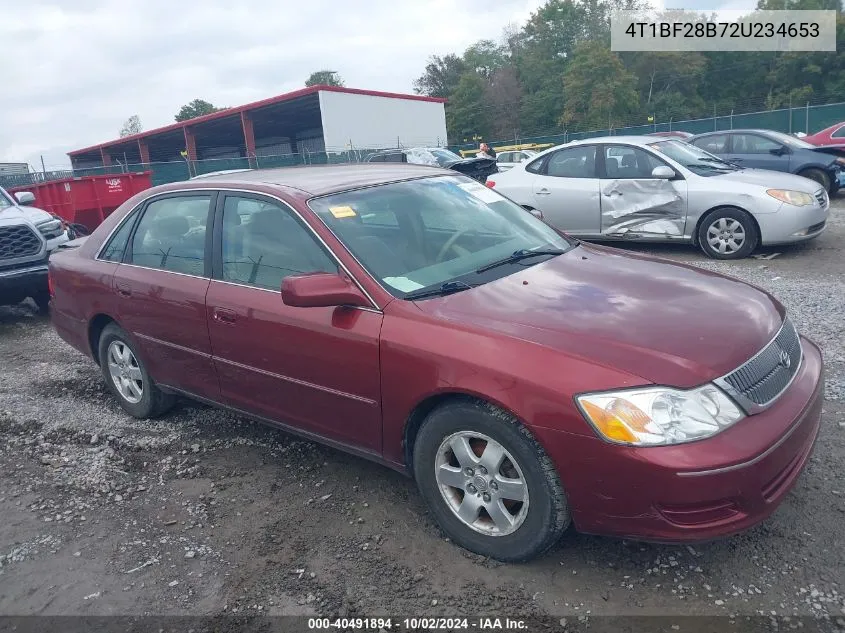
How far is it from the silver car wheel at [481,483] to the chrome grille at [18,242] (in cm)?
673

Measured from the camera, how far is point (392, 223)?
3.57 metres

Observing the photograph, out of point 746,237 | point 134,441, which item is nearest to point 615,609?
point 134,441

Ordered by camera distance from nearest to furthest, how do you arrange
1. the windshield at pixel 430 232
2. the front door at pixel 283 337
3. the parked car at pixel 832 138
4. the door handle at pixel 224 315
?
the front door at pixel 283 337 → the windshield at pixel 430 232 → the door handle at pixel 224 315 → the parked car at pixel 832 138

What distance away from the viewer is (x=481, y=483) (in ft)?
9.21

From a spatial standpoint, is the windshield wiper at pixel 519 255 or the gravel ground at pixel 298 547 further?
the windshield wiper at pixel 519 255

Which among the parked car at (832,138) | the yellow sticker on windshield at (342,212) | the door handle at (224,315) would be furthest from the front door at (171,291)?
the parked car at (832,138)

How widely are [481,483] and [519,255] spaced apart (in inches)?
53.0

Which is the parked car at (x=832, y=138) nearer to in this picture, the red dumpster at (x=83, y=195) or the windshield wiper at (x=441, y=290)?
the windshield wiper at (x=441, y=290)

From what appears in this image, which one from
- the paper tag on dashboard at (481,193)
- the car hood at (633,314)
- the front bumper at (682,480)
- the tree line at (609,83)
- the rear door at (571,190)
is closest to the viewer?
the front bumper at (682,480)

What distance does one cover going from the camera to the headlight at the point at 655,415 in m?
2.41

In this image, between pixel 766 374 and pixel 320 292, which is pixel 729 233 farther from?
pixel 320 292

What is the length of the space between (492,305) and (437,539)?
1112 mm

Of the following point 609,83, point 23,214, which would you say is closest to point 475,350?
point 23,214

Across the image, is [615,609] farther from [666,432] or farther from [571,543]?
[666,432]
